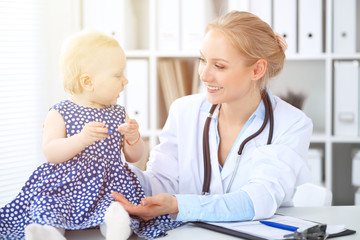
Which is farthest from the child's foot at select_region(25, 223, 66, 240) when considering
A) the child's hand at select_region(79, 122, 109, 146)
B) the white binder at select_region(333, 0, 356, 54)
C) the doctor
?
the white binder at select_region(333, 0, 356, 54)

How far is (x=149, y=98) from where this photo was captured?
291cm

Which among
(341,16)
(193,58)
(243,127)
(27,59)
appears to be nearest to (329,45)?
(341,16)

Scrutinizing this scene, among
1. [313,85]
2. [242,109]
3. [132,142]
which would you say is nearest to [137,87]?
[313,85]

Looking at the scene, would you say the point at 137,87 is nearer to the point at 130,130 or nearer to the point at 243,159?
the point at 243,159

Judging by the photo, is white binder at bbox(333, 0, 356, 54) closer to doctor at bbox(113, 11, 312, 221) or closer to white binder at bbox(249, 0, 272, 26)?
white binder at bbox(249, 0, 272, 26)

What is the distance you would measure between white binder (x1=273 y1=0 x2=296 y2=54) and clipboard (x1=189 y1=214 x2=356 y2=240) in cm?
164

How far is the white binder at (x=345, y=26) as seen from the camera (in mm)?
2721

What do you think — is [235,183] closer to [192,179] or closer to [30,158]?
[192,179]

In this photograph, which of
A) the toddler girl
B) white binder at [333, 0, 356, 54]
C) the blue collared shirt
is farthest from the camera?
white binder at [333, 0, 356, 54]

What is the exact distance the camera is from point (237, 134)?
1.67 metres

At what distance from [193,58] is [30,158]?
1.12 meters

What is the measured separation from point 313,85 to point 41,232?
8.10 ft

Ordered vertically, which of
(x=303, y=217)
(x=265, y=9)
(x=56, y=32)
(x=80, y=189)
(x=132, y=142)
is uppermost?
(x=265, y=9)

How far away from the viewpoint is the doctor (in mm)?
1439
